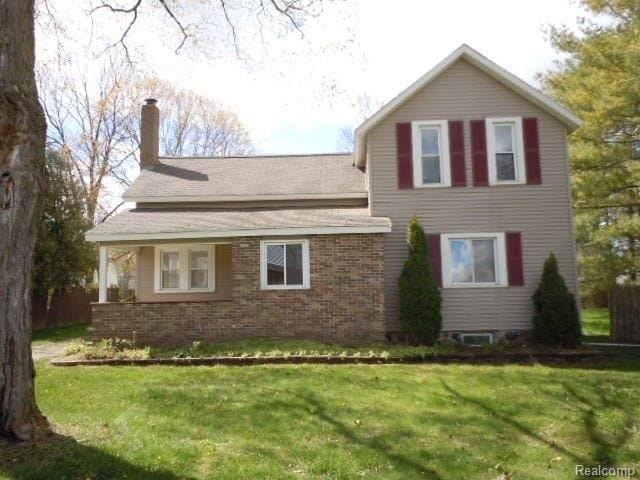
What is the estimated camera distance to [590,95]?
1773cm

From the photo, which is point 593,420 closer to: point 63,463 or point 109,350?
point 63,463

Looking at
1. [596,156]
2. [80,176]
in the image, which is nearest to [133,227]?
[596,156]

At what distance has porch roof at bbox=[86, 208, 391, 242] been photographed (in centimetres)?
1335

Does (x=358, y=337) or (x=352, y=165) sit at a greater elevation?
(x=352, y=165)

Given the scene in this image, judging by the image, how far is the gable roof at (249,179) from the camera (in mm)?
16422

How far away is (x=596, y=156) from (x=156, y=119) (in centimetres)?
1484

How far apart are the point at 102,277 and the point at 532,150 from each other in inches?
443

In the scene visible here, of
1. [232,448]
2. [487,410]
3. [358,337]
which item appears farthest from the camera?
[358,337]

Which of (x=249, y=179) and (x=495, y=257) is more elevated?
(x=249, y=179)

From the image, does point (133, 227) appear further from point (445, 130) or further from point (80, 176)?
point (80, 176)

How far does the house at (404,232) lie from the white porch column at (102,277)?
55mm

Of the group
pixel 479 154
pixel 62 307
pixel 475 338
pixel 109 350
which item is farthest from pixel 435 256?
pixel 62 307

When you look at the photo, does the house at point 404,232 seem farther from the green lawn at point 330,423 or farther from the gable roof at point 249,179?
the green lawn at point 330,423

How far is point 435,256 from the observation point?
1393 centimetres
